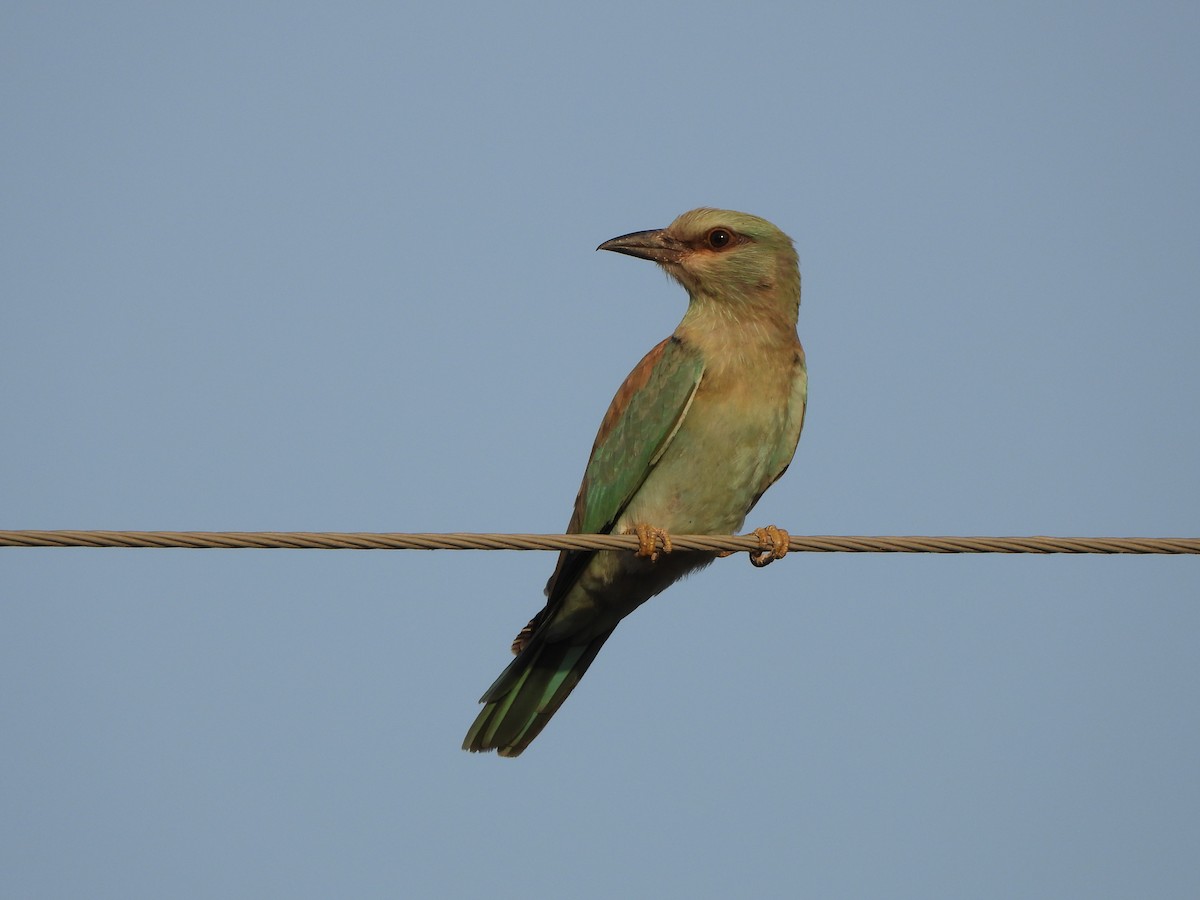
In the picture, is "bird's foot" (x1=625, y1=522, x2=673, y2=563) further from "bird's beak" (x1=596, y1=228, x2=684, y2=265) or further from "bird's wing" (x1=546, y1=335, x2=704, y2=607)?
"bird's beak" (x1=596, y1=228, x2=684, y2=265)

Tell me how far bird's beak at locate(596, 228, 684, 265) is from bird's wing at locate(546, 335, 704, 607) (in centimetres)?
61

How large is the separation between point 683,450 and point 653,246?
1.38m

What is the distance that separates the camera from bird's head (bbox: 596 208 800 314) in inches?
277

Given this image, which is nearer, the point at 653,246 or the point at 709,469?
the point at 709,469

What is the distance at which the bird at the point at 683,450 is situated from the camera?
6512 mm

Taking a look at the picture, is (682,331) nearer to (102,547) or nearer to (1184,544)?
(1184,544)

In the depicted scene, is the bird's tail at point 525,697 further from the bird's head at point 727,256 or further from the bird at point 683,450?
the bird's head at point 727,256

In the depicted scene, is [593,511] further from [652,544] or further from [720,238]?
[720,238]

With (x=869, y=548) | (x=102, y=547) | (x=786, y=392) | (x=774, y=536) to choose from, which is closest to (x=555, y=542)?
(x=869, y=548)

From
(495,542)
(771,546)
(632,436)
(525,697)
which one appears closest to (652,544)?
(771,546)

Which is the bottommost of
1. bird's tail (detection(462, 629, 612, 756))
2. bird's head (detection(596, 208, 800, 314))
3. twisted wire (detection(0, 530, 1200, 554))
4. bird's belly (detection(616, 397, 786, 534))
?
bird's tail (detection(462, 629, 612, 756))

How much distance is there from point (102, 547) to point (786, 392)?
3613 millimetres

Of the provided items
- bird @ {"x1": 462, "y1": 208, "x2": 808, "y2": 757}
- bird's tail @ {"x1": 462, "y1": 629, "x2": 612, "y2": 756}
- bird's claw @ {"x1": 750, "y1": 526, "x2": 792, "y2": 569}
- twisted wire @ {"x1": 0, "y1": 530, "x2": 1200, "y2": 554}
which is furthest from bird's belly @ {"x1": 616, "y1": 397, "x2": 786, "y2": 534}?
twisted wire @ {"x1": 0, "y1": 530, "x2": 1200, "y2": 554}

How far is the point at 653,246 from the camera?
24.2 feet
